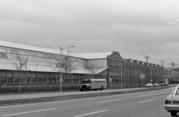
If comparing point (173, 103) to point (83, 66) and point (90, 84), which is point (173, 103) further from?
point (83, 66)

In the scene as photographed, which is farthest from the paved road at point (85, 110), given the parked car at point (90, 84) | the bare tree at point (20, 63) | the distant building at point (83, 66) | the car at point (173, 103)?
the parked car at point (90, 84)

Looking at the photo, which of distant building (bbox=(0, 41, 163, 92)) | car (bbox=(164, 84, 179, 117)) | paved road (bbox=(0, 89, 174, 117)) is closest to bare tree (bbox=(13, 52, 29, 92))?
distant building (bbox=(0, 41, 163, 92))

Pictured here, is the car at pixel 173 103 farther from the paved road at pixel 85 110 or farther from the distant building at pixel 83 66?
the distant building at pixel 83 66

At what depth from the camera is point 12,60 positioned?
65.2 meters

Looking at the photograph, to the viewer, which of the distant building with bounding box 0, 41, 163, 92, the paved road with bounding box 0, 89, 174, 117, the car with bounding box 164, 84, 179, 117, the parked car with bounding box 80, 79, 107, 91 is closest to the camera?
the car with bounding box 164, 84, 179, 117

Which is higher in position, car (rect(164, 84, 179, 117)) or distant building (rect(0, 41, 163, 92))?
distant building (rect(0, 41, 163, 92))

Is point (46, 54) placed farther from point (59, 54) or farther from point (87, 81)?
point (87, 81)

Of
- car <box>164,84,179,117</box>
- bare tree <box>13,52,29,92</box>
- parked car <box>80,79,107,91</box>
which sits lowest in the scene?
parked car <box>80,79,107,91</box>

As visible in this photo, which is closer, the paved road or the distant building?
the paved road

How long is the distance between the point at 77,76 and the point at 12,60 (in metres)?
19.0

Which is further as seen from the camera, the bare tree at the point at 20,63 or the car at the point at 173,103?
the bare tree at the point at 20,63

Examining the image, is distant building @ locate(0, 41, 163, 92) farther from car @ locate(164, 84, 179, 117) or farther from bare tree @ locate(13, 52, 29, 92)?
car @ locate(164, 84, 179, 117)

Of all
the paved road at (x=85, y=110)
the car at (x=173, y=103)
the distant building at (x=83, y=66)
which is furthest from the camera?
the distant building at (x=83, y=66)

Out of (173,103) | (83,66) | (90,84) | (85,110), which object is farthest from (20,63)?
(173,103)
